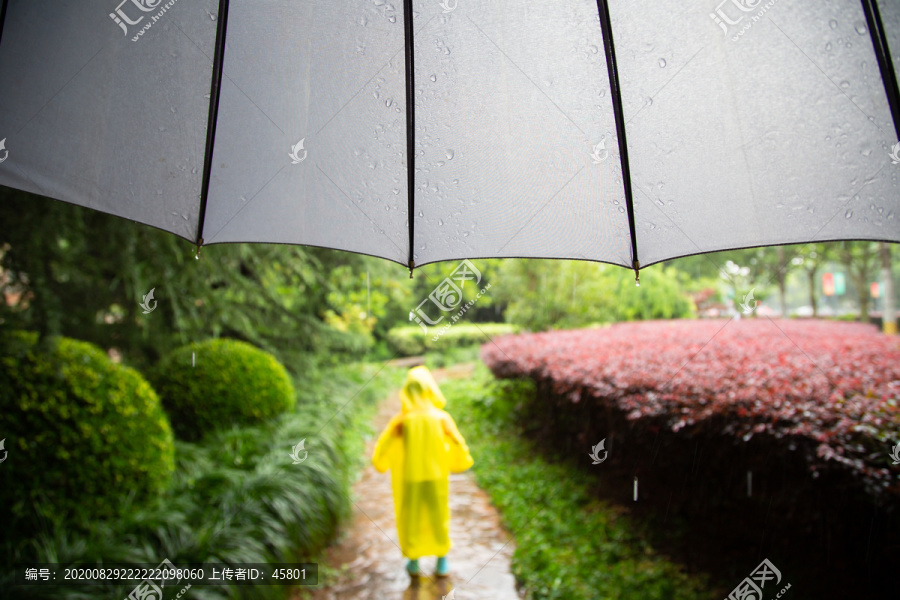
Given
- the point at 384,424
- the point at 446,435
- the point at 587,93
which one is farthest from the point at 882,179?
the point at 384,424

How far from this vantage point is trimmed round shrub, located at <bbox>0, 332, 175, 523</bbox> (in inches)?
128

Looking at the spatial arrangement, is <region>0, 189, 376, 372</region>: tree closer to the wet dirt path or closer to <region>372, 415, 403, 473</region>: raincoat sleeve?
<region>372, 415, 403, 473</region>: raincoat sleeve

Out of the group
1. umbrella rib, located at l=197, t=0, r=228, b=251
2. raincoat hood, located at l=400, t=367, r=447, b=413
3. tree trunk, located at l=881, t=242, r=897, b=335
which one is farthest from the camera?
tree trunk, located at l=881, t=242, r=897, b=335

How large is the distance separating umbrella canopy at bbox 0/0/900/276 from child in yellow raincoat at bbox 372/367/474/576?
281 cm

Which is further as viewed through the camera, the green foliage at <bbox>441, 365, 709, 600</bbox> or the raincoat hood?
the raincoat hood

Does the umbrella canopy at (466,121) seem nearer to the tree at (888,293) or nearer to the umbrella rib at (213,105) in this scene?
the umbrella rib at (213,105)

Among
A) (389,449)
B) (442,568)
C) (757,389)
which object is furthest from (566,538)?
(757,389)

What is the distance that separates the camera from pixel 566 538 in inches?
179

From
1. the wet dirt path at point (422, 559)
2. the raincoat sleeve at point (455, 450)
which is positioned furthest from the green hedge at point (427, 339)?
the raincoat sleeve at point (455, 450)

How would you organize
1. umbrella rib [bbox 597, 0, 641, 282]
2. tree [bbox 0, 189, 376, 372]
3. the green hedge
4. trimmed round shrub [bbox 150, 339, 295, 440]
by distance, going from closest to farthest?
umbrella rib [bbox 597, 0, 641, 282]
tree [bbox 0, 189, 376, 372]
trimmed round shrub [bbox 150, 339, 295, 440]
the green hedge

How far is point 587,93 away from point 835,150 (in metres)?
0.64

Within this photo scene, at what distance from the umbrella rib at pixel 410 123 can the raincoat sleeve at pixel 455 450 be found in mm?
2962

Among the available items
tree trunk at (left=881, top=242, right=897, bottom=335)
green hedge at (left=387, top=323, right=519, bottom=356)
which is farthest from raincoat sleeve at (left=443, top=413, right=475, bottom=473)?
green hedge at (left=387, top=323, right=519, bottom=356)

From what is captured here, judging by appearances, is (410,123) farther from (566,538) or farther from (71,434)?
(566,538)
